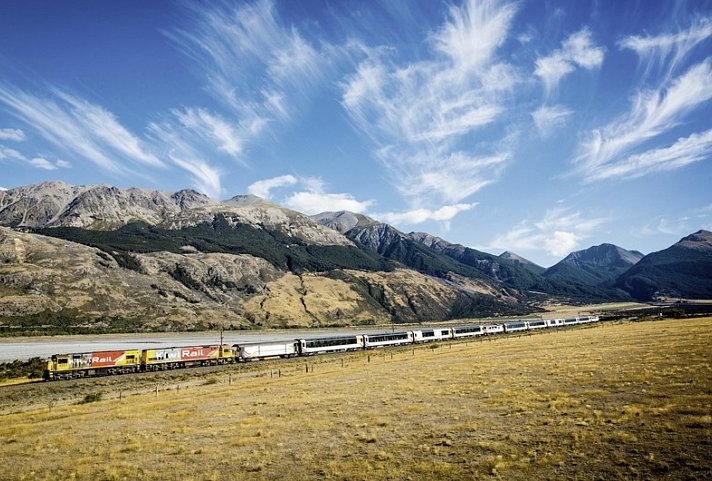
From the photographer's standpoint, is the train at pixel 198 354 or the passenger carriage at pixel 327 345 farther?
the passenger carriage at pixel 327 345

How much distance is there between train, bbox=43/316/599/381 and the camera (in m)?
57.0

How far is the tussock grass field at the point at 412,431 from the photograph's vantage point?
1529 centimetres

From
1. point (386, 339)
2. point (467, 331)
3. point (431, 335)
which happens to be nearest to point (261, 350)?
point (386, 339)

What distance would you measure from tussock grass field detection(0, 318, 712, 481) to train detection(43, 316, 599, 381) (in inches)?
995

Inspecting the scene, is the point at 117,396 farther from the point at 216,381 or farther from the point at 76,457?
the point at 76,457

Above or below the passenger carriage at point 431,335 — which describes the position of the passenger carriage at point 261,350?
above

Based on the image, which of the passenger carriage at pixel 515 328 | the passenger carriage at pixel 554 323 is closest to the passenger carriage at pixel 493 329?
the passenger carriage at pixel 515 328

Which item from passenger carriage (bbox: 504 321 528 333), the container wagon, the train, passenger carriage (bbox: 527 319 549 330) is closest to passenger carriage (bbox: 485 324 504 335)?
passenger carriage (bbox: 504 321 528 333)

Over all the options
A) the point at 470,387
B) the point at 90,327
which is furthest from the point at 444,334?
the point at 90,327

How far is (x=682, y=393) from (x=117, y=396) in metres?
46.5

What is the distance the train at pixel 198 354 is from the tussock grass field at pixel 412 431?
25.3 meters

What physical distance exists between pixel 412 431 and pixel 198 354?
5922cm

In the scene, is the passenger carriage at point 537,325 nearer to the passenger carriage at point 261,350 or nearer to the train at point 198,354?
the train at point 198,354

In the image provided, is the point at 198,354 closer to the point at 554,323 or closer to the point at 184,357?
the point at 184,357
